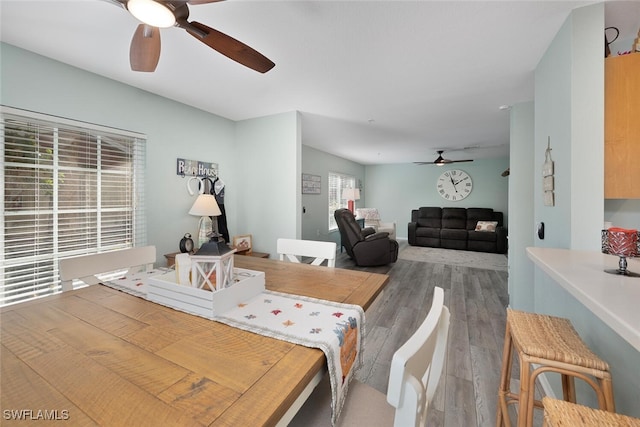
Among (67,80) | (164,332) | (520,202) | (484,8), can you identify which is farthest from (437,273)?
(67,80)

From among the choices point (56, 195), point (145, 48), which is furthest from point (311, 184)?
point (145, 48)

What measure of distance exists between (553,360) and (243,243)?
2832 mm

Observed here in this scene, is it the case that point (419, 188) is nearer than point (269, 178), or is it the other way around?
point (269, 178)

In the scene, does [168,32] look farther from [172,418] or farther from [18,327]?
[172,418]

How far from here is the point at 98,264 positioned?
1440 millimetres

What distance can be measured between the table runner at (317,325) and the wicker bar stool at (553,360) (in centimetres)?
59

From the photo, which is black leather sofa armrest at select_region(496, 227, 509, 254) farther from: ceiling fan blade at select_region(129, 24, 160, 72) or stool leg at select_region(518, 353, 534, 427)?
ceiling fan blade at select_region(129, 24, 160, 72)

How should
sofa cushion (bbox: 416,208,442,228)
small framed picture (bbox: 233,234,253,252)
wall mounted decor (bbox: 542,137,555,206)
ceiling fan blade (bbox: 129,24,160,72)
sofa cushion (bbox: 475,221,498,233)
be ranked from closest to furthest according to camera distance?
ceiling fan blade (bbox: 129,24,160,72), wall mounted decor (bbox: 542,137,555,206), small framed picture (bbox: 233,234,253,252), sofa cushion (bbox: 475,221,498,233), sofa cushion (bbox: 416,208,442,228)

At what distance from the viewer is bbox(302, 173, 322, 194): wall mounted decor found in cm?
485

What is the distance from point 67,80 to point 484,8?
3.00 meters

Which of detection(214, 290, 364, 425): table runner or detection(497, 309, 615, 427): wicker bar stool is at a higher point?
detection(214, 290, 364, 425): table runner

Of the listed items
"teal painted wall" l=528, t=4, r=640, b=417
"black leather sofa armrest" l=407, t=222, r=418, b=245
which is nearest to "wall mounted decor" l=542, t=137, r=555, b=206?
"teal painted wall" l=528, t=4, r=640, b=417

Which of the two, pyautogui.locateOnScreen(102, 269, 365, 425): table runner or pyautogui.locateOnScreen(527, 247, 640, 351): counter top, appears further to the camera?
pyautogui.locateOnScreen(102, 269, 365, 425): table runner

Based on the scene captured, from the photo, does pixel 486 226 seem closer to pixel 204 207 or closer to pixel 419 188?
pixel 419 188
